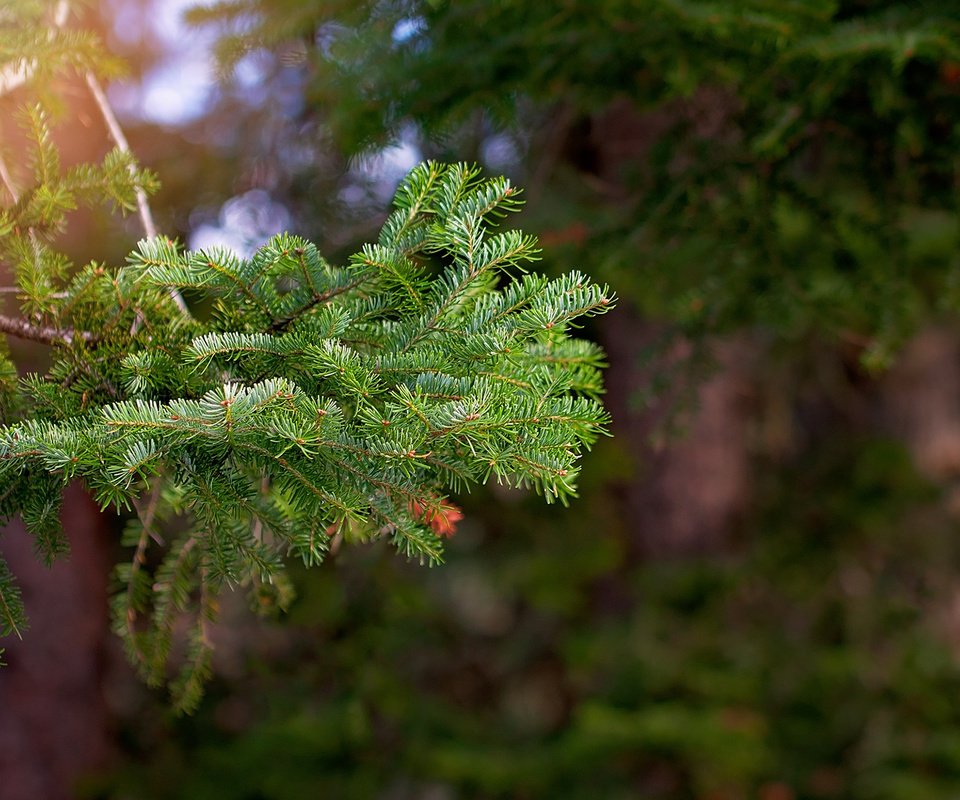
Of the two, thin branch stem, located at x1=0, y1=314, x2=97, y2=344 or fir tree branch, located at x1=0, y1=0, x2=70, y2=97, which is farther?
fir tree branch, located at x1=0, y1=0, x2=70, y2=97

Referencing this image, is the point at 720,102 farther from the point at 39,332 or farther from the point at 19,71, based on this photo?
the point at 39,332

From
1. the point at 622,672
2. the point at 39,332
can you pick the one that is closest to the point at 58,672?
the point at 622,672

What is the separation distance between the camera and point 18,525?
3049 millimetres

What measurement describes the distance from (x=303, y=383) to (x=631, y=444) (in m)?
3.81

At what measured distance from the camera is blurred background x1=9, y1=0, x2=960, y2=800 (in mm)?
1968

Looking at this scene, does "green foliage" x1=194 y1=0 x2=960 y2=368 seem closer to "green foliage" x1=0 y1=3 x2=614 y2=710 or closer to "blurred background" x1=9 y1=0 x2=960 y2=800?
"blurred background" x1=9 y1=0 x2=960 y2=800

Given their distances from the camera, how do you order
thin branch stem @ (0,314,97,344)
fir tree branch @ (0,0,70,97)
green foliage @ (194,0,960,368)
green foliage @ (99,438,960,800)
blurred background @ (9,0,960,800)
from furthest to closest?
1. green foliage @ (99,438,960,800)
2. blurred background @ (9,0,960,800)
3. green foliage @ (194,0,960,368)
4. fir tree branch @ (0,0,70,97)
5. thin branch stem @ (0,314,97,344)

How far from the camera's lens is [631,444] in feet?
15.4

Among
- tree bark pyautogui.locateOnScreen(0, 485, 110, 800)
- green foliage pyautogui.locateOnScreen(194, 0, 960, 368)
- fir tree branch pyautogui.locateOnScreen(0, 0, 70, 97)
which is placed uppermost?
green foliage pyautogui.locateOnScreen(194, 0, 960, 368)

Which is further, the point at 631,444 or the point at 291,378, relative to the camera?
the point at 631,444

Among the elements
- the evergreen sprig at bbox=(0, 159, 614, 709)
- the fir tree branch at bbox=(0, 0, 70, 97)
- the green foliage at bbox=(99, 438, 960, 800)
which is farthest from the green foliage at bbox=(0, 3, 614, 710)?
the green foliage at bbox=(99, 438, 960, 800)

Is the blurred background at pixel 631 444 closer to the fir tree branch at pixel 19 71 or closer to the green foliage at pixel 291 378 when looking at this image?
the fir tree branch at pixel 19 71

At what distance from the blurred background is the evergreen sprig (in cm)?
92

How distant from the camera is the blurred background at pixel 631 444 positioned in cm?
197
